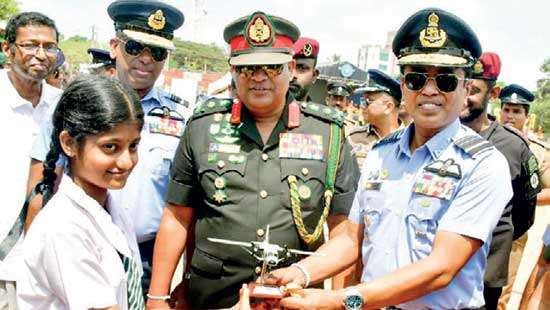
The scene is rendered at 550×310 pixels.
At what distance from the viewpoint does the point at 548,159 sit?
463 centimetres

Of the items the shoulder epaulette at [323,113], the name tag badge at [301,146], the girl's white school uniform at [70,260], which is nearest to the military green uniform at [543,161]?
the shoulder epaulette at [323,113]

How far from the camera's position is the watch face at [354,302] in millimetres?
2305

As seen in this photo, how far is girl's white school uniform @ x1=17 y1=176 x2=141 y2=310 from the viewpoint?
1741mm

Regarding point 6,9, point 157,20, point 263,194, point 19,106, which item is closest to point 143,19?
point 157,20

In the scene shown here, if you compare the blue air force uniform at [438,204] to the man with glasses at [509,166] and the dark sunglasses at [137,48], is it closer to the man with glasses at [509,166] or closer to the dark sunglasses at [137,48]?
the man with glasses at [509,166]

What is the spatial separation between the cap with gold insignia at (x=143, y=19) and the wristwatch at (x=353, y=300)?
184cm

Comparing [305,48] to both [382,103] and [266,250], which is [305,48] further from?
[266,250]

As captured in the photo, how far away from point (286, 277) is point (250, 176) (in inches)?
21.7

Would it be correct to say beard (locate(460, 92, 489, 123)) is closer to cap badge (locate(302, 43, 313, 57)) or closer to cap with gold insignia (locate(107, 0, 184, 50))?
cap badge (locate(302, 43, 313, 57))

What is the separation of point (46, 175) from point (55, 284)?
24.5 inches

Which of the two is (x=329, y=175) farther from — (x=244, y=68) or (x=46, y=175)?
(x=46, y=175)

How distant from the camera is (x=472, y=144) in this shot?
7.79ft

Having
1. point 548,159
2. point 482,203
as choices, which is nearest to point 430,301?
point 482,203

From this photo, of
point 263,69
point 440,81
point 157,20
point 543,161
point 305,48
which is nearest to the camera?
point 440,81
